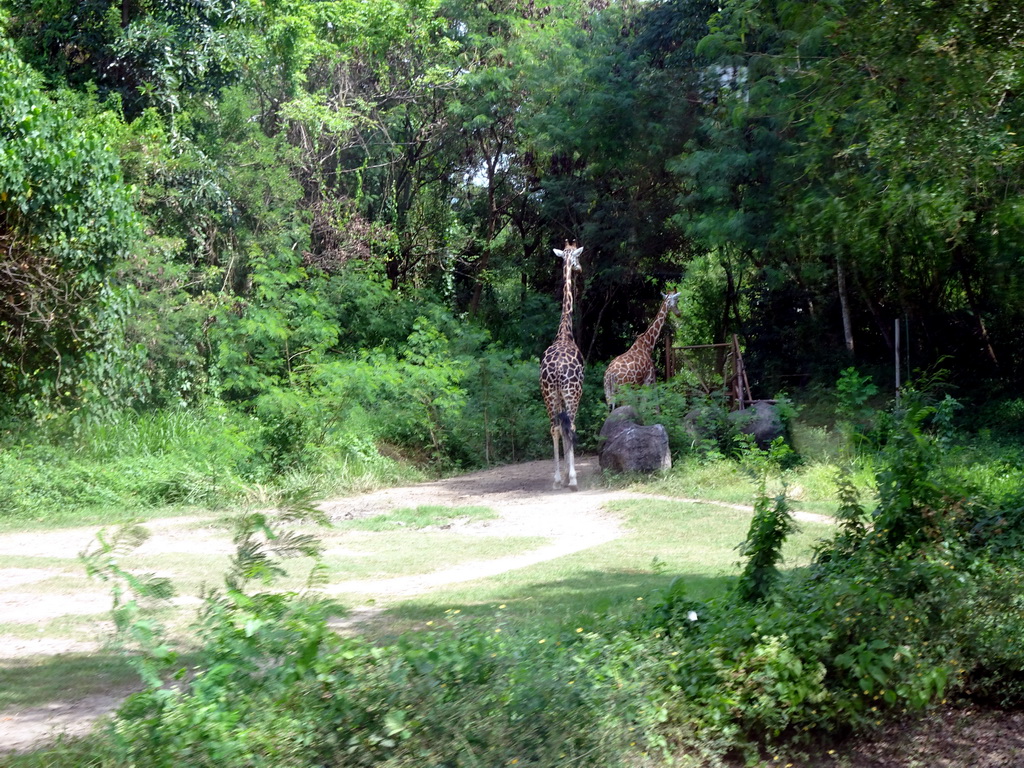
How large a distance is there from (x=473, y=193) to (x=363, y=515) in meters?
17.0

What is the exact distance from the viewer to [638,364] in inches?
725

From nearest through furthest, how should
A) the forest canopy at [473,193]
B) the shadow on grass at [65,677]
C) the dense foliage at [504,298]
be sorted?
the dense foliage at [504,298], the shadow on grass at [65,677], the forest canopy at [473,193]

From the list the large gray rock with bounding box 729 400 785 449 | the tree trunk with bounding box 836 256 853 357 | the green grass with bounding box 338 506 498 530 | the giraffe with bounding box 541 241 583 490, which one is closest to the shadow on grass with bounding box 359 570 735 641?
the green grass with bounding box 338 506 498 530

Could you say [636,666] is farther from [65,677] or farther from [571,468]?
[571,468]

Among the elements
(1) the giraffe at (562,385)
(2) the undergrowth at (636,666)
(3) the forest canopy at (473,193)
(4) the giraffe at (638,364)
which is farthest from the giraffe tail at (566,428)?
(2) the undergrowth at (636,666)

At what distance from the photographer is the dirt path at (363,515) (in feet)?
16.7

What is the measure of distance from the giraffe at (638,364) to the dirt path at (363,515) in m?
1.54

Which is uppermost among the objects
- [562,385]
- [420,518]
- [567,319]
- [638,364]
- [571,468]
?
[567,319]

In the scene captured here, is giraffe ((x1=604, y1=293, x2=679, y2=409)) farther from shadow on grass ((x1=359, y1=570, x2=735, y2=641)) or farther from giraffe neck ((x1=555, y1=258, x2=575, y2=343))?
shadow on grass ((x1=359, y1=570, x2=735, y2=641))

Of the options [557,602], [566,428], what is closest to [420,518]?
[566,428]

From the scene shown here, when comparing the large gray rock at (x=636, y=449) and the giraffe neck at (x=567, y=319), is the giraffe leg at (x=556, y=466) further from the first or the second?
the giraffe neck at (x=567, y=319)

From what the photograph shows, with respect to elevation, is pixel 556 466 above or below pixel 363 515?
above

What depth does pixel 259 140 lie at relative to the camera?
2138 cm

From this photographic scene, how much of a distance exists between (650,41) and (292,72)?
789 cm
